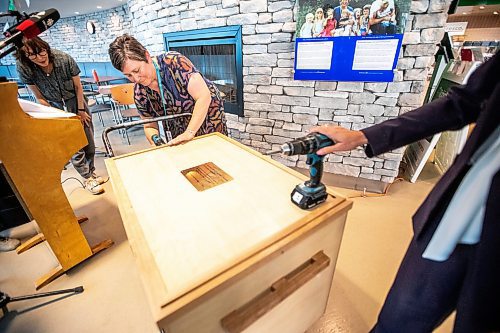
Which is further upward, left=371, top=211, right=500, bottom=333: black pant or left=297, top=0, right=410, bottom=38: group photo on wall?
left=297, top=0, right=410, bottom=38: group photo on wall

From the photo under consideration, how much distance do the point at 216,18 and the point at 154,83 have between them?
141cm

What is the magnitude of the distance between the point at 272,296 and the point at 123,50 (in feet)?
4.42

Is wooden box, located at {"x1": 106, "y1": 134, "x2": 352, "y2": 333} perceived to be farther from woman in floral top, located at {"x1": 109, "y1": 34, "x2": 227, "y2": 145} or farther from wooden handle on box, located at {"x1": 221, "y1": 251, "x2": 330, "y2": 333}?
woman in floral top, located at {"x1": 109, "y1": 34, "x2": 227, "y2": 145}

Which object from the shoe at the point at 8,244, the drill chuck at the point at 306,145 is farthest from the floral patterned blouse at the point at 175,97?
the shoe at the point at 8,244

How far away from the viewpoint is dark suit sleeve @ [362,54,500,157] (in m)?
0.61

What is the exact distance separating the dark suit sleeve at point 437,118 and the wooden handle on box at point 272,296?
0.42m

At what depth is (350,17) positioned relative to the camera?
176 cm

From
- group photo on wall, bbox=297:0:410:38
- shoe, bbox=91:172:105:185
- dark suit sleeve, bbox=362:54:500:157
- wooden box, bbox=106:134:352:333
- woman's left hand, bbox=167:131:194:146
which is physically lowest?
shoe, bbox=91:172:105:185

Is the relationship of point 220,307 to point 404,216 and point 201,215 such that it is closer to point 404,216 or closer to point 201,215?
point 201,215

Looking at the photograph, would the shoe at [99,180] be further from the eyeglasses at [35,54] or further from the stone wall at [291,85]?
the stone wall at [291,85]

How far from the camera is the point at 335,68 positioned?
1.96 m

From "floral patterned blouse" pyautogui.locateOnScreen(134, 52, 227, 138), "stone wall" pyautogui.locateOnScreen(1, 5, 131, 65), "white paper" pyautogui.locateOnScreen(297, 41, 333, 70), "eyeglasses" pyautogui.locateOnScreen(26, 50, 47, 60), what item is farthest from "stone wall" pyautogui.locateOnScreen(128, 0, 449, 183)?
"stone wall" pyautogui.locateOnScreen(1, 5, 131, 65)

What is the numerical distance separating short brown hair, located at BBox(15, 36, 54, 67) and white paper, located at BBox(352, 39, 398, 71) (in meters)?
2.53

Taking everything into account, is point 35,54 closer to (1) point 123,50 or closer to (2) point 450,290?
(1) point 123,50
